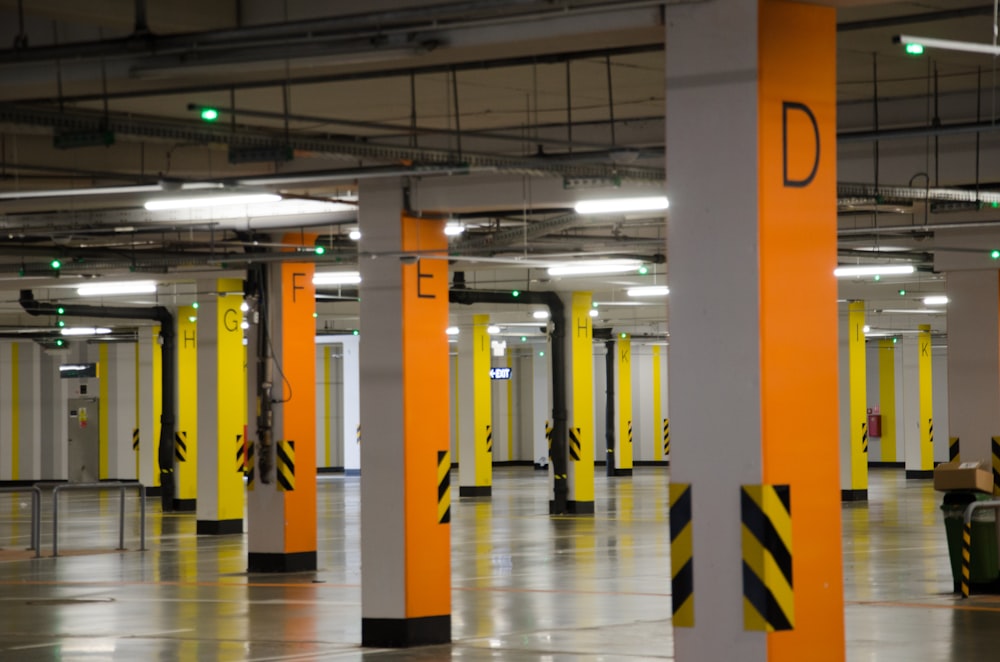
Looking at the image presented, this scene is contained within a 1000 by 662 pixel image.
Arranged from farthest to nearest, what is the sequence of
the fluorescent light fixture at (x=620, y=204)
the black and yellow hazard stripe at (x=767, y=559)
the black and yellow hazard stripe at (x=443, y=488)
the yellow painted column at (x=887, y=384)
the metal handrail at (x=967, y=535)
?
the yellow painted column at (x=887, y=384)
the metal handrail at (x=967, y=535)
the fluorescent light fixture at (x=620, y=204)
the black and yellow hazard stripe at (x=443, y=488)
the black and yellow hazard stripe at (x=767, y=559)

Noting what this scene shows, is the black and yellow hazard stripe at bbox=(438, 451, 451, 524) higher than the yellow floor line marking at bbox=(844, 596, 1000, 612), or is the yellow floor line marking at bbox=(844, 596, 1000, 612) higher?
the black and yellow hazard stripe at bbox=(438, 451, 451, 524)

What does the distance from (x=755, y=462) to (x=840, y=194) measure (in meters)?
7.07

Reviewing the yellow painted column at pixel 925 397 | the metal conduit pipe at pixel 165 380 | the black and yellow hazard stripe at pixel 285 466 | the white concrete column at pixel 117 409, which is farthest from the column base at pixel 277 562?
the yellow painted column at pixel 925 397

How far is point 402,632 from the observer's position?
12758mm

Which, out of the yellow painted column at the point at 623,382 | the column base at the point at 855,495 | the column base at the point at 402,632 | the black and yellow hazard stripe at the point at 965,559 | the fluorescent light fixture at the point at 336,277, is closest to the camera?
the column base at the point at 402,632

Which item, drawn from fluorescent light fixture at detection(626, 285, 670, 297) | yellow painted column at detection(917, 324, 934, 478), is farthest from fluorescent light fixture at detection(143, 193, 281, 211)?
yellow painted column at detection(917, 324, 934, 478)

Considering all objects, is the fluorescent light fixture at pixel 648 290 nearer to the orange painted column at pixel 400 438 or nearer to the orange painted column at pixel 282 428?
the orange painted column at pixel 282 428

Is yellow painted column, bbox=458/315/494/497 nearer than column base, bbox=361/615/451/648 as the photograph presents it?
No

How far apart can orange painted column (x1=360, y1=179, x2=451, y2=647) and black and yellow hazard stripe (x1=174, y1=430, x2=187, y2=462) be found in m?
18.7

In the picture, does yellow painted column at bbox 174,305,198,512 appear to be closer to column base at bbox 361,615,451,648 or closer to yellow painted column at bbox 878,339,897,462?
column base at bbox 361,615,451,648

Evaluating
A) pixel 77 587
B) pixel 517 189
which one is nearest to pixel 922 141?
pixel 517 189

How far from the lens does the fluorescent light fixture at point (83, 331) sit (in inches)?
1366

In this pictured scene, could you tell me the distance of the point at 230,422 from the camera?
2484 centimetres

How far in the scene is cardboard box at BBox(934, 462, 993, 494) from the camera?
15609 mm
